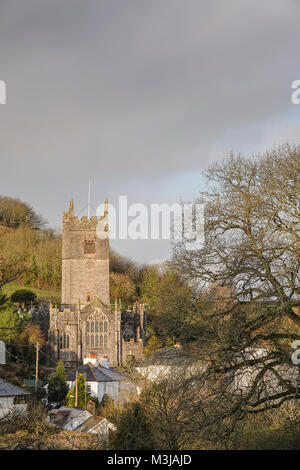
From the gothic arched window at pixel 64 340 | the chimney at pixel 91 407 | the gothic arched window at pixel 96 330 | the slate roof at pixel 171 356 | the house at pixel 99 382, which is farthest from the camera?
the gothic arched window at pixel 96 330

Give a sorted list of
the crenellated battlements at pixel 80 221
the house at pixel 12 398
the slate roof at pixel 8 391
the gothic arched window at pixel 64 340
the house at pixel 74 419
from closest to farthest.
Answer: the house at pixel 74 419 → the house at pixel 12 398 → the slate roof at pixel 8 391 → the gothic arched window at pixel 64 340 → the crenellated battlements at pixel 80 221

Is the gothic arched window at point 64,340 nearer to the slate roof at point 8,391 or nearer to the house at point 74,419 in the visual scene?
the slate roof at point 8,391

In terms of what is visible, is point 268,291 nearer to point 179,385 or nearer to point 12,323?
point 179,385

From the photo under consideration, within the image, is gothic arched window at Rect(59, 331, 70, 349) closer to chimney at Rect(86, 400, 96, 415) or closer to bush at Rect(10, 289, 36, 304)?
bush at Rect(10, 289, 36, 304)

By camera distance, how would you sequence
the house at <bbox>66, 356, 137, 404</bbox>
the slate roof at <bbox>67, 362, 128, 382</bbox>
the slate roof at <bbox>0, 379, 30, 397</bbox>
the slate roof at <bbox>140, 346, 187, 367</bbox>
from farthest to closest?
the slate roof at <bbox>67, 362, 128, 382</bbox>
the house at <bbox>66, 356, 137, 404</bbox>
the slate roof at <bbox>0, 379, 30, 397</bbox>
the slate roof at <bbox>140, 346, 187, 367</bbox>

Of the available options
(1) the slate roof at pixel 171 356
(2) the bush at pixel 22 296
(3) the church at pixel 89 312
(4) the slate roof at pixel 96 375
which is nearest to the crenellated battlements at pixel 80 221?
(3) the church at pixel 89 312

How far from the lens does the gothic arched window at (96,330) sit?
168 ft

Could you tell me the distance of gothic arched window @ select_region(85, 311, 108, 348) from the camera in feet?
168

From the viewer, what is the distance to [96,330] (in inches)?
2031

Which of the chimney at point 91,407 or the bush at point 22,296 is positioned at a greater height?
the bush at point 22,296

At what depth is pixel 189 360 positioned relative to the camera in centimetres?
1083

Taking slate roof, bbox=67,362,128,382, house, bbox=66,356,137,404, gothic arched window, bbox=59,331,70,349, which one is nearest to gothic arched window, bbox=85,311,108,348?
gothic arched window, bbox=59,331,70,349

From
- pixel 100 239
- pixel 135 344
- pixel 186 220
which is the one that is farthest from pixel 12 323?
pixel 186 220

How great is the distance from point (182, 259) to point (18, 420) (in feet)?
45.3
